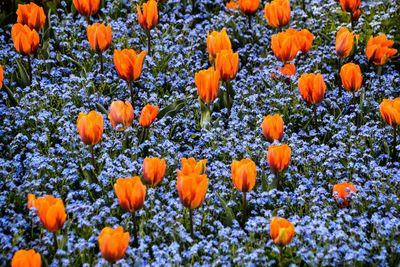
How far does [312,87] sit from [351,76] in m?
0.35

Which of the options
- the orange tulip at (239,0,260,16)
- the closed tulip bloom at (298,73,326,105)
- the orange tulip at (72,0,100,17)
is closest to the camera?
the closed tulip bloom at (298,73,326,105)

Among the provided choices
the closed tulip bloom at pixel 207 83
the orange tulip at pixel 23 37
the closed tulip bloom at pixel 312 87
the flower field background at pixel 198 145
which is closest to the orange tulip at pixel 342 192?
the flower field background at pixel 198 145

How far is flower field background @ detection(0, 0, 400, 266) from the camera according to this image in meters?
3.59

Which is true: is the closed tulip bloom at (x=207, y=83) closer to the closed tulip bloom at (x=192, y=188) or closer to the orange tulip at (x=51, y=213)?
the closed tulip bloom at (x=192, y=188)

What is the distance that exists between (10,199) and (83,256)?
2.31 ft

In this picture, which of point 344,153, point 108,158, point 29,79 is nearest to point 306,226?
point 344,153

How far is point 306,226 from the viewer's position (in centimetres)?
362

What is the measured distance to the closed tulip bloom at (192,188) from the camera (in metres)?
3.49

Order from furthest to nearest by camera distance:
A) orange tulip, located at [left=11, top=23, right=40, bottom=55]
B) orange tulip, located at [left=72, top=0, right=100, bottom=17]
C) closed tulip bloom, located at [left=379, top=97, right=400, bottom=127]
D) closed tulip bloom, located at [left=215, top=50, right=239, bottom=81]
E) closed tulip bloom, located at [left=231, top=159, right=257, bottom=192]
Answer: orange tulip, located at [left=72, top=0, right=100, bottom=17], orange tulip, located at [left=11, top=23, right=40, bottom=55], closed tulip bloom, located at [left=215, top=50, right=239, bottom=81], closed tulip bloom, located at [left=379, top=97, right=400, bottom=127], closed tulip bloom, located at [left=231, top=159, right=257, bottom=192]

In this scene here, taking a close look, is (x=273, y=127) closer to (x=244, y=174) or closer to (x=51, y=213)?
(x=244, y=174)

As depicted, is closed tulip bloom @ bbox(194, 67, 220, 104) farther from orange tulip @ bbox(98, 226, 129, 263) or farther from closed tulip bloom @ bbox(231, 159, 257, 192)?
orange tulip @ bbox(98, 226, 129, 263)

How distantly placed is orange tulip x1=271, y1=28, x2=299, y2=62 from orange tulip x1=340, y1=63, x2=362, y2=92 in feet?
1.33

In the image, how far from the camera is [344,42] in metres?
4.91

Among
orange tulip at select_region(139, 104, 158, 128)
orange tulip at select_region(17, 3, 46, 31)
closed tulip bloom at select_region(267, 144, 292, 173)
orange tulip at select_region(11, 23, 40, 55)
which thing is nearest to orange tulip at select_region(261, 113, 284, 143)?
closed tulip bloom at select_region(267, 144, 292, 173)
